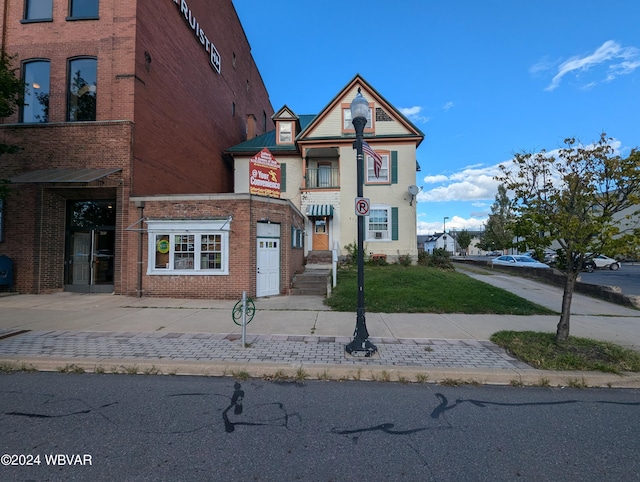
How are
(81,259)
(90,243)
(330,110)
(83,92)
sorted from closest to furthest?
1. (83,92)
2. (81,259)
3. (90,243)
4. (330,110)

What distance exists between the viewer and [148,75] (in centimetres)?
1245

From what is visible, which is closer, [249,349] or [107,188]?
[249,349]

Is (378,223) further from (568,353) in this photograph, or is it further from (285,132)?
(568,353)

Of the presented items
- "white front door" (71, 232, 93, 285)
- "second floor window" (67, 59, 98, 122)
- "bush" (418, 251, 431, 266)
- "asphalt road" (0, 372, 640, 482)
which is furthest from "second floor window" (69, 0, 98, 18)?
"bush" (418, 251, 431, 266)

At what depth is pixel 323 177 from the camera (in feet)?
62.7

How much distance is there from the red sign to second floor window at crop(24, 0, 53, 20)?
9.77m

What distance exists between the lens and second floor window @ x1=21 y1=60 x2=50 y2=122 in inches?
472

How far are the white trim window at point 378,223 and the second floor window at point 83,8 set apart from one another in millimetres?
14915

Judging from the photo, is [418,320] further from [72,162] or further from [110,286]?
[72,162]

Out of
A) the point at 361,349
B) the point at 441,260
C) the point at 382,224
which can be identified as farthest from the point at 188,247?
the point at 441,260

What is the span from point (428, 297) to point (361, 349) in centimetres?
508

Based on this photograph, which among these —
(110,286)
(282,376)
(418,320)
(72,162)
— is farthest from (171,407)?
(72,162)

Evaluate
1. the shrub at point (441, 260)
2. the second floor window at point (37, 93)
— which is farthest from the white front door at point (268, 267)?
the shrub at point (441, 260)

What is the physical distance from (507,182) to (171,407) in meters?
6.70
